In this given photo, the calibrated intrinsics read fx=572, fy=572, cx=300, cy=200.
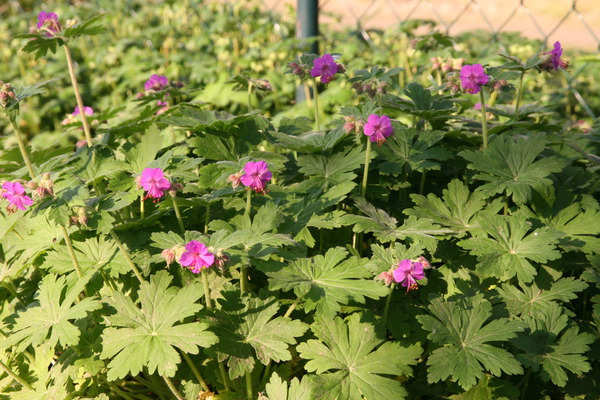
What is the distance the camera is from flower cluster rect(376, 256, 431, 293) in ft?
4.99

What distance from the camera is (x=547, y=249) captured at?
65.6 inches

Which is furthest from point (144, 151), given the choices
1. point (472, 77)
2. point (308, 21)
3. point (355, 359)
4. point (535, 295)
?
point (308, 21)

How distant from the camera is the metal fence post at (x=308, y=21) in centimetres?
396

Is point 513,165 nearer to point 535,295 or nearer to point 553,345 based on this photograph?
point 535,295

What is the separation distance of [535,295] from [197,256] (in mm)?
1056

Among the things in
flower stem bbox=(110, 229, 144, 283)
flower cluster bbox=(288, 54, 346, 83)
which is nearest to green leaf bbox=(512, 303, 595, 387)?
→ flower cluster bbox=(288, 54, 346, 83)

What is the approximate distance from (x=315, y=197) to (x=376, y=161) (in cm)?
31

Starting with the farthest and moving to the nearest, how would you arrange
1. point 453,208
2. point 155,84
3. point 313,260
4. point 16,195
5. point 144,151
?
point 155,84 < point 144,151 < point 453,208 < point 313,260 < point 16,195

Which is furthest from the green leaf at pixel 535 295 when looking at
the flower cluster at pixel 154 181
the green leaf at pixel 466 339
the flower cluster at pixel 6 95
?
the flower cluster at pixel 6 95

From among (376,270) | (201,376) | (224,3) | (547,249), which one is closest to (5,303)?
(201,376)

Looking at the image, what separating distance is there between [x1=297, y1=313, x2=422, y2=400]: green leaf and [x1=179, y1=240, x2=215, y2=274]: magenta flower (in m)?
0.40

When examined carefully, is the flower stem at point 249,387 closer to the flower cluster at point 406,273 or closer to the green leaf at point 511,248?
the flower cluster at point 406,273

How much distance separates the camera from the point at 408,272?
1529 millimetres

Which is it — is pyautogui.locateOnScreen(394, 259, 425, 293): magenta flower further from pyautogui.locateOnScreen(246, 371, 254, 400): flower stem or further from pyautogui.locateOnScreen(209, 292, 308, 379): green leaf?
pyautogui.locateOnScreen(246, 371, 254, 400): flower stem
